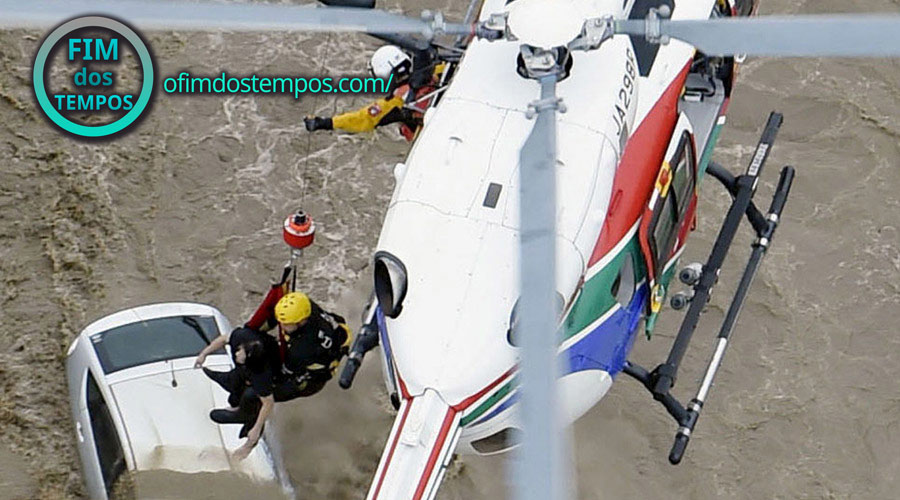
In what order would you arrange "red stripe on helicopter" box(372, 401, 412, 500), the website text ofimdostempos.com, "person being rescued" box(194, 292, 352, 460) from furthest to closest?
the website text ofimdostempos.com, "person being rescued" box(194, 292, 352, 460), "red stripe on helicopter" box(372, 401, 412, 500)

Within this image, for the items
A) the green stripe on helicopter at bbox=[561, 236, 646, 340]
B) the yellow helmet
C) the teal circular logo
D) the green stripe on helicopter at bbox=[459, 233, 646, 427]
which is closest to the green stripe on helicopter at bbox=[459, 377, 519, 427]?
the green stripe on helicopter at bbox=[459, 233, 646, 427]

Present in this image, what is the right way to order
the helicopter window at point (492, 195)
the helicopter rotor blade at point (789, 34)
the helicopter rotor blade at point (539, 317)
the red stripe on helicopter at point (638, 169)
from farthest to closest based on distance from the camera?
the red stripe on helicopter at point (638, 169), the helicopter window at point (492, 195), the helicopter rotor blade at point (789, 34), the helicopter rotor blade at point (539, 317)

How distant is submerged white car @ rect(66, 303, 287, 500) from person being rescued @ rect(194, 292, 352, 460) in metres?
0.13

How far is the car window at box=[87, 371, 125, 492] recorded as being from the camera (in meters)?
6.49

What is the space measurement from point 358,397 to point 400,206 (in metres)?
2.42

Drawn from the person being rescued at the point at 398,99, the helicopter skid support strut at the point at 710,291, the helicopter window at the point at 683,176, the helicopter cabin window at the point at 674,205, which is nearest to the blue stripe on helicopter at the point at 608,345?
the helicopter cabin window at the point at 674,205

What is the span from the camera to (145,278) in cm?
845

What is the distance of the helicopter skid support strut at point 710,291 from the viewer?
6.44m

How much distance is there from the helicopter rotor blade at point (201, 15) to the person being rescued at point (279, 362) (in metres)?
1.83

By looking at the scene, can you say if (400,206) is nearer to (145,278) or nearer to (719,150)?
(145,278)

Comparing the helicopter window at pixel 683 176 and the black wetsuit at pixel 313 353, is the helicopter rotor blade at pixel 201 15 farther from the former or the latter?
the black wetsuit at pixel 313 353

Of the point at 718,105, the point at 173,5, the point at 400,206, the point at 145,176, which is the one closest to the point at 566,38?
the point at 400,206

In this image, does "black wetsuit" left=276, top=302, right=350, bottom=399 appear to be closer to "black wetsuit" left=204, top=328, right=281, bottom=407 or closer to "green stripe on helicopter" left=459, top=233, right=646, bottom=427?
"black wetsuit" left=204, top=328, right=281, bottom=407

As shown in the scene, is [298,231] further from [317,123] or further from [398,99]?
[398,99]
